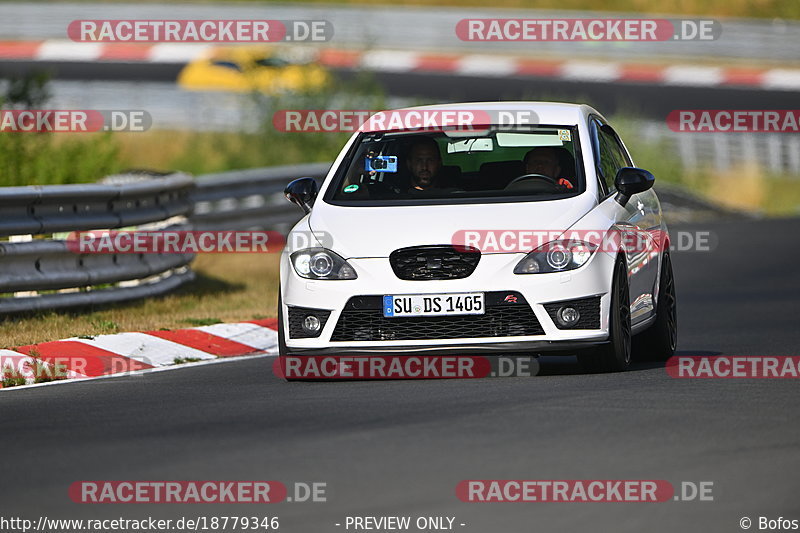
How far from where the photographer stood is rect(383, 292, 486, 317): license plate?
9.95 meters

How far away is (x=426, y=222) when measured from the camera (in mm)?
10203

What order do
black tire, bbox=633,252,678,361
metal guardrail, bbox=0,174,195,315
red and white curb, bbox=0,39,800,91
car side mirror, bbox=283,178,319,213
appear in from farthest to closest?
red and white curb, bbox=0,39,800,91
metal guardrail, bbox=0,174,195,315
black tire, bbox=633,252,678,361
car side mirror, bbox=283,178,319,213

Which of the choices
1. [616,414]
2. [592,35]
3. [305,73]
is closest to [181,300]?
[616,414]

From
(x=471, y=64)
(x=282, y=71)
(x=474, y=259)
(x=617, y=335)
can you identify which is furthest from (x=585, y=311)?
(x=471, y=64)

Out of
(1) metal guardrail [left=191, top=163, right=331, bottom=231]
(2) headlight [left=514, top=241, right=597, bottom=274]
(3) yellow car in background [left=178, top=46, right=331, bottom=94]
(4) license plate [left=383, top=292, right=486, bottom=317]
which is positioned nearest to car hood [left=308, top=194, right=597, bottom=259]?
(2) headlight [left=514, top=241, right=597, bottom=274]

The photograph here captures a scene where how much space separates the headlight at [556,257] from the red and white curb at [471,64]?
31.8 metres

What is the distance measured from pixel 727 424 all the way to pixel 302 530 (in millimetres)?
2716

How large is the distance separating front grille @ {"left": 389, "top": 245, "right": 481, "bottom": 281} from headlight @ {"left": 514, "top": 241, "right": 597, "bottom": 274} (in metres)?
0.28

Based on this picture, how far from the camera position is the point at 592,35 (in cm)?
4231

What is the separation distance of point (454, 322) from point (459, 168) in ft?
4.96

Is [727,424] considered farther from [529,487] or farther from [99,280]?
[99,280]

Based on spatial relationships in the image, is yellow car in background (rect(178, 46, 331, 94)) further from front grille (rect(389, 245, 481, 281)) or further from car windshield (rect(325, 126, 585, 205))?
front grille (rect(389, 245, 481, 281))

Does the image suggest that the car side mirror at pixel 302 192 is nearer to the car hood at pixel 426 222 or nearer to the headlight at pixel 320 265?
the car hood at pixel 426 222

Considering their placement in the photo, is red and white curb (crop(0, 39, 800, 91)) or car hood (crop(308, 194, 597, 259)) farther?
red and white curb (crop(0, 39, 800, 91))
